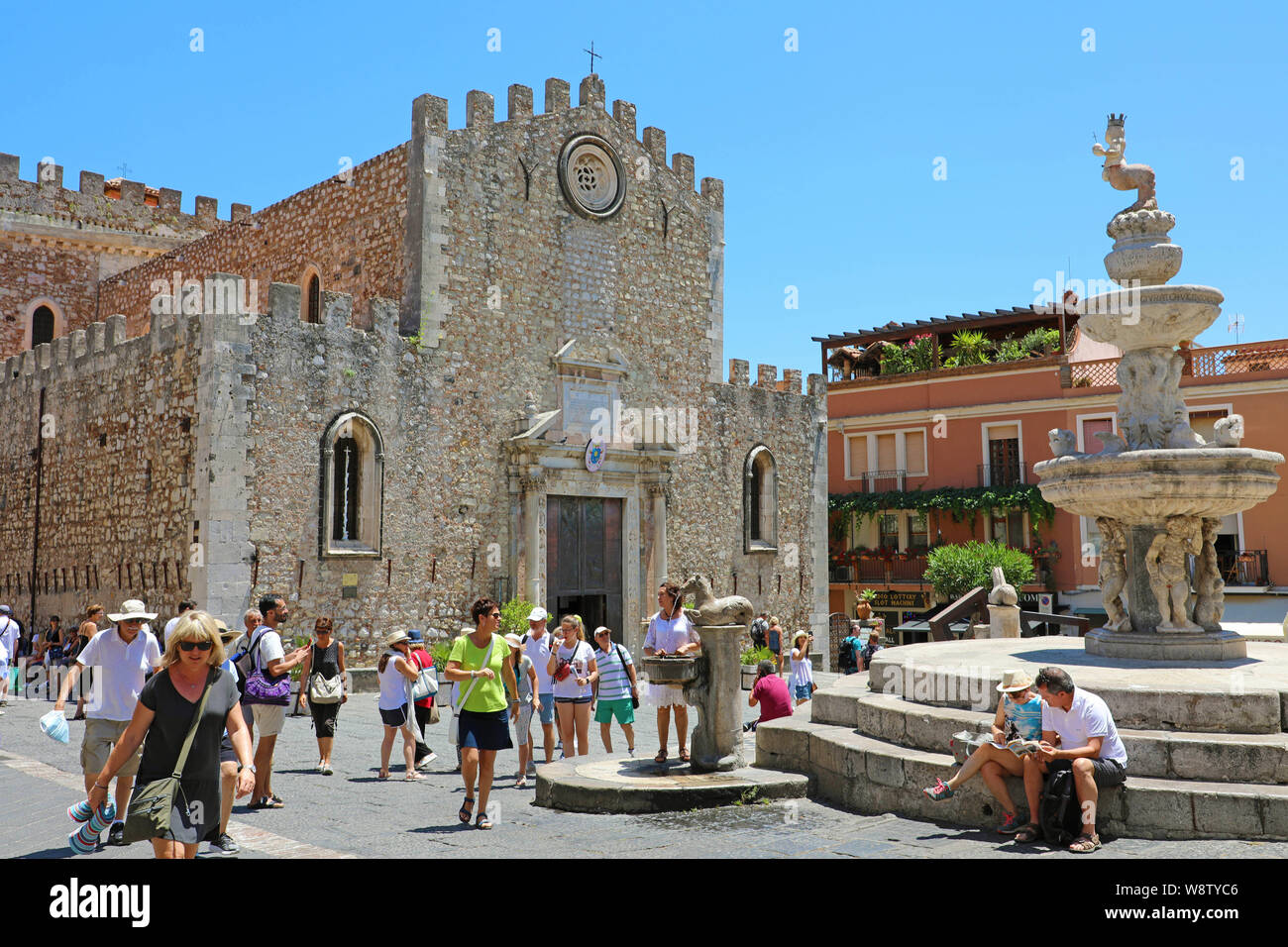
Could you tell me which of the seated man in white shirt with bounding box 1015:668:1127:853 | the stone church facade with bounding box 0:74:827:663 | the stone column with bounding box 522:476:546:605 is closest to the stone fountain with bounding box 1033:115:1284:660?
the seated man in white shirt with bounding box 1015:668:1127:853

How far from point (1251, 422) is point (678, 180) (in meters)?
16.0

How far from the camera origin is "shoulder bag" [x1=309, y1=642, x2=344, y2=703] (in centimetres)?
995

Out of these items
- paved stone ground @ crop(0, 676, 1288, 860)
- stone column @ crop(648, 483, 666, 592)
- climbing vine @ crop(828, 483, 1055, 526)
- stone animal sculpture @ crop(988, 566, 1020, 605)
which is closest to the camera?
paved stone ground @ crop(0, 676, 1288, 860)

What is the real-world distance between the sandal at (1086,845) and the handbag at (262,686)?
5.79 m

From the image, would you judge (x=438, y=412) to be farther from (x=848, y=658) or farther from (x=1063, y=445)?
(x=1063, y=445)

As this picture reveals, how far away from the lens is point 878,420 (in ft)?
114

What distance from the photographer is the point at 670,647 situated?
9164mm

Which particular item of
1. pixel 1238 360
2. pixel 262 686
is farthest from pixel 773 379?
pixel 262 686

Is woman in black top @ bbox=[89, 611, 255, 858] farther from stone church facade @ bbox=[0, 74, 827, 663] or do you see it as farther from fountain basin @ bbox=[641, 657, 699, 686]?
stone church facade @ bbox=[0, 74, 827, 663]

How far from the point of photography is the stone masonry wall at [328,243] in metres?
19.5

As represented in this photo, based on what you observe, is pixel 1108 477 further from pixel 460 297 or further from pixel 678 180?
pixel 678 180

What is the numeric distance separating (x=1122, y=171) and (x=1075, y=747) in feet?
18.0

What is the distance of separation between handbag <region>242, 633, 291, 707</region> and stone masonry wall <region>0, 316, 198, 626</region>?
335 inches

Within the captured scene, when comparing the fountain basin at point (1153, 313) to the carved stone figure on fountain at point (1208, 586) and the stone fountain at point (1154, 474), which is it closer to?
the stone fountain at point (1154, 474)
